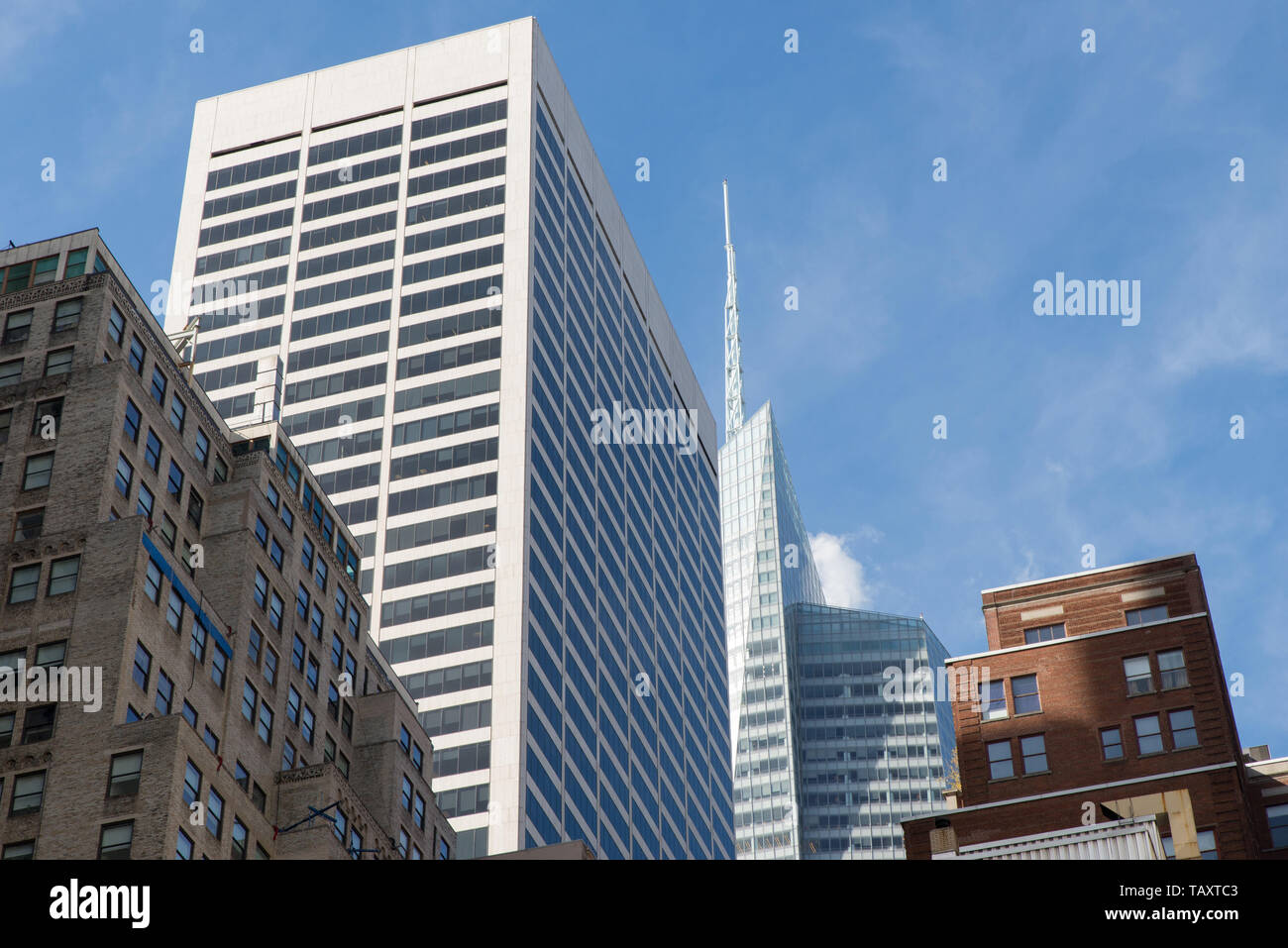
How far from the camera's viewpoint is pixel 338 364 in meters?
158

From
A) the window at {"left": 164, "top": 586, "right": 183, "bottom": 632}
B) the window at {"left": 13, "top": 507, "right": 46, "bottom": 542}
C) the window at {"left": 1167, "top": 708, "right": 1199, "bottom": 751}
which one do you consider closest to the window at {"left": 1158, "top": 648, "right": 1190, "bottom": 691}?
the window at {"left": 1167, "top": 708, "right": 1199, "bottom": 751}

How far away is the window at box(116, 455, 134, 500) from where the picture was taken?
7556 cm

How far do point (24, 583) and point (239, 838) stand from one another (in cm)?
1429

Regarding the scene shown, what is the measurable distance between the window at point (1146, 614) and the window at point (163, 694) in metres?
43.9

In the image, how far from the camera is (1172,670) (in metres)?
74.2

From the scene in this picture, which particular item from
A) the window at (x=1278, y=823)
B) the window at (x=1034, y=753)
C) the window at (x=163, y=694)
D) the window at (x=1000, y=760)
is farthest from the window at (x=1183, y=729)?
the window at (x=163, y=694)

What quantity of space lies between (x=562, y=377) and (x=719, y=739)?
170 ft

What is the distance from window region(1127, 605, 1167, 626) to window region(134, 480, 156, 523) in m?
46.0

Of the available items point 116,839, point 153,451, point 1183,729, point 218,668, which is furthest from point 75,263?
point 1183,729

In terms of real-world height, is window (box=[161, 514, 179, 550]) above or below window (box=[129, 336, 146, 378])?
below

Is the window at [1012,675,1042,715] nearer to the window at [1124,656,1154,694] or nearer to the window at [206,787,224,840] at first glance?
the window at [1124,656,1154,694]
